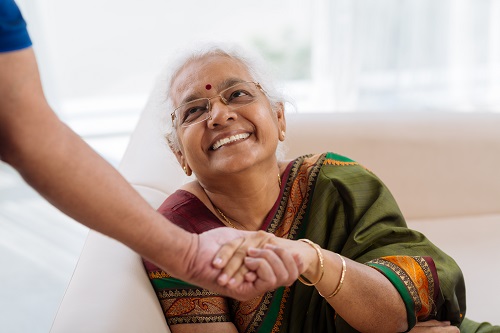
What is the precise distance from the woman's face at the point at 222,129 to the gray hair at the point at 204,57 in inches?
1.0

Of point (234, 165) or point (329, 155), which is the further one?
point (329, 155)

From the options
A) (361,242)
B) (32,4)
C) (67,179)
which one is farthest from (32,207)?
(67,179)

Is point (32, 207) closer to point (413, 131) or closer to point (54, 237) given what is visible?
point (54, 237)

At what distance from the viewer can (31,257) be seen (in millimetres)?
3791

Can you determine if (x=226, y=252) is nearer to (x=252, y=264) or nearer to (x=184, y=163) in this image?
(x=252, y=264)

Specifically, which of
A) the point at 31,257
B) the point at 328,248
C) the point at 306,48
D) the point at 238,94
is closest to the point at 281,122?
the point at 238,94

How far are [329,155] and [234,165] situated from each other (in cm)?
40

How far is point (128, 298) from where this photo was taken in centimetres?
171

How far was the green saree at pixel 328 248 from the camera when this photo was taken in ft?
5.86

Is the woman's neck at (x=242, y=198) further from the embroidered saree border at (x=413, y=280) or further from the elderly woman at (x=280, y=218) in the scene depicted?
the embroidered saree border at (x=413, y=280)

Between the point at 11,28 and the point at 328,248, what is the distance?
1.10m

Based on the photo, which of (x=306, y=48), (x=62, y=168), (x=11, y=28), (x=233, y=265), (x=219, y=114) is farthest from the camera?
(x=306, y=48)

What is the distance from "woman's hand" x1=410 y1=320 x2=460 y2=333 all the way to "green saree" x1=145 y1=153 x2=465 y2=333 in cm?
2

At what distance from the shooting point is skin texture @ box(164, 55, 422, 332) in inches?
66.8
